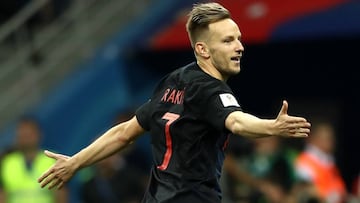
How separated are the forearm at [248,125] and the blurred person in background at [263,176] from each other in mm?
5149

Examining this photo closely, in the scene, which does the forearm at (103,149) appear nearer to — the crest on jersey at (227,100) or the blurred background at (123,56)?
the crest on jersey at (227,100)

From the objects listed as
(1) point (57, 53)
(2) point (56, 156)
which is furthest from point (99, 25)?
(2) point (56, 156)

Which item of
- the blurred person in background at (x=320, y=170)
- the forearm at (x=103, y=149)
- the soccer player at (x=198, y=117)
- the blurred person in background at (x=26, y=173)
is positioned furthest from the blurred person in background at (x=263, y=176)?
the soccer player at (x=198, y=117)

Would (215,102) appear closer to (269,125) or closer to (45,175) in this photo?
(269,125)

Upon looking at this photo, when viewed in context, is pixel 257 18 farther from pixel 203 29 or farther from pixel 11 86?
pixel 203 29

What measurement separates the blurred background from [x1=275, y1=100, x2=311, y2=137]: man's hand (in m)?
7.24

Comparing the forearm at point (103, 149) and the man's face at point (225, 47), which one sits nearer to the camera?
the man's face at point (225, 47)

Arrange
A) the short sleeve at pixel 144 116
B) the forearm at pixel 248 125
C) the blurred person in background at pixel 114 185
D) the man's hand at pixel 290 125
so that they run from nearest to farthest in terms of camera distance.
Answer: the man's hand at pixel 290 125, the forearm at pixel 248 125, the short sleeve at pixel 144 116, the blurred person in background at pixel 114 185

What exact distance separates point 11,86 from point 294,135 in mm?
8580

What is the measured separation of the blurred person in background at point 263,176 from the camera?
37.5 feet

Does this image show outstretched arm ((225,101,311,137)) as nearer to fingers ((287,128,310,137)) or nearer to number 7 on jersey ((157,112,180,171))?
fingers ((287,128,310,137))

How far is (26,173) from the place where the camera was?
11.4m

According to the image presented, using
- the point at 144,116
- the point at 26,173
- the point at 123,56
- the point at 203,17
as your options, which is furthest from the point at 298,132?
the point at 123,56

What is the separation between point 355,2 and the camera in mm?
13156
